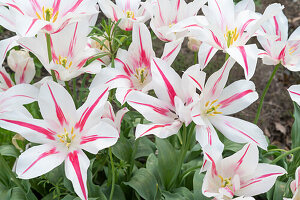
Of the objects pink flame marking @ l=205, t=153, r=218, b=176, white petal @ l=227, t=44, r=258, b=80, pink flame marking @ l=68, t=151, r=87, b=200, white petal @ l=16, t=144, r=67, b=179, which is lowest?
pink flame marking @ l=205, t=153, r=218, b=176

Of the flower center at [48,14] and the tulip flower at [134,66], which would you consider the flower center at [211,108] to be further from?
the flower center at [48,14]

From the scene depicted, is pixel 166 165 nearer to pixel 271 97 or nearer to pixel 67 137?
pixel 67 137

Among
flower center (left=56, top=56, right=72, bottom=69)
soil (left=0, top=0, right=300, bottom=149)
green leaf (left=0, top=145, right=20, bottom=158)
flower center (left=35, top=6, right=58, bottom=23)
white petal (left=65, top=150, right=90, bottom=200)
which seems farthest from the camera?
soil (left=0, top=0, right=300, bottom=149)

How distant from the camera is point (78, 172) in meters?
0.92

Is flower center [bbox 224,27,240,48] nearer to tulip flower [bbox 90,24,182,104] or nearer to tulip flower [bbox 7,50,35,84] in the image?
tulip flower [bbox 90,24,182,104]

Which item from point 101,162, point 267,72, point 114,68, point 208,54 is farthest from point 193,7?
point 267,72

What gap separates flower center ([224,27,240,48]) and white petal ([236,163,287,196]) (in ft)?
1.11

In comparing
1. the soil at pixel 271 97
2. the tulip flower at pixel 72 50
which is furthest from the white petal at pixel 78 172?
the soil at pixel 271 97

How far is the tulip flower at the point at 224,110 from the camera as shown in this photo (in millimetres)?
994

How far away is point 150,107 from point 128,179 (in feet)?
1.59

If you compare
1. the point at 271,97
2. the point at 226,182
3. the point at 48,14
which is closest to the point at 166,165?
the point at 226,182

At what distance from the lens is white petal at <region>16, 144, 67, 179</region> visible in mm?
907

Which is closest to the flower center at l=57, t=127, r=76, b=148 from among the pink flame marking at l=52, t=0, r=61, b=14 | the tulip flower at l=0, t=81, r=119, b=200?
the tulip flower at l=0, t=81, r=119, b=200

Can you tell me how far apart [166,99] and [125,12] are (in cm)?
42
